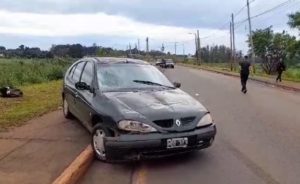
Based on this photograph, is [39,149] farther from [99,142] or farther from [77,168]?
[77,168]

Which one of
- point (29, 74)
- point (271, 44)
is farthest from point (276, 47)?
point (29, 74)

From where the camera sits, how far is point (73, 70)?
11.4 m

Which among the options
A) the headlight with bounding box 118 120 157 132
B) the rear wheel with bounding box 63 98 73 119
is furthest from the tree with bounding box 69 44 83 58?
the headlight with bounding box 118 120 157 132

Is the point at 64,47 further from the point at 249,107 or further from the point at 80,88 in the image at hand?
the point at 80,88

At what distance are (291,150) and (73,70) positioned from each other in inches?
204

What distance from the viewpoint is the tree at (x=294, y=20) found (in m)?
56.4

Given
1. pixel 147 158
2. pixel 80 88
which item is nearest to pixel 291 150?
pixel 147 158

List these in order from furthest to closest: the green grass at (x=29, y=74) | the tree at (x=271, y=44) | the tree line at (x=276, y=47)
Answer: the tree at (x=271, y=44) → the tree line at (x=276, y=47) → the green grass at (x=29, y=74)

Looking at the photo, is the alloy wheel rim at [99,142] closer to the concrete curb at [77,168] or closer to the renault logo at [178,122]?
the concrete curb at [77,168]

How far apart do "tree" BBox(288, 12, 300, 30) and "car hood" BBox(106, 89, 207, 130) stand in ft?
167

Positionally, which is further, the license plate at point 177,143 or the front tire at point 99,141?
the front tire at point 99,141

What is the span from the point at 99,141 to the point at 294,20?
52919mm

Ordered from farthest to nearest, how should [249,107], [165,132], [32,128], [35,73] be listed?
[35,73] < [249,107] < [32,128] < [165,132]

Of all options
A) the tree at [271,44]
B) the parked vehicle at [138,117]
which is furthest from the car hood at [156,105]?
the tree at [271,44]
